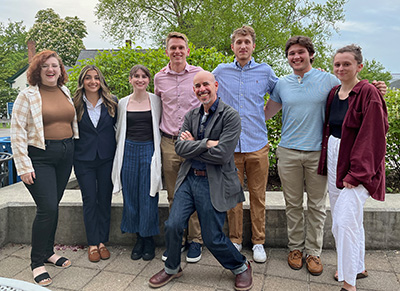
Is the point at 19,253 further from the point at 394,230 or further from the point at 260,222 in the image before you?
the point at 394,230

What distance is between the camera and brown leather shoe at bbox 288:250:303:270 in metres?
3.44

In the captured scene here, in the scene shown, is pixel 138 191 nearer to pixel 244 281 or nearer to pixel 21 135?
pixel 21 135

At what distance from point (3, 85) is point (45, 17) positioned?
1636 centimetres

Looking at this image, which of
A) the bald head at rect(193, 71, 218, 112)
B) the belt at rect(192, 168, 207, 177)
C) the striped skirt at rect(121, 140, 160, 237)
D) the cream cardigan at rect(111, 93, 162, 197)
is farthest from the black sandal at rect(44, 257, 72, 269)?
the bald head at rect(193, 71, 218, 112)

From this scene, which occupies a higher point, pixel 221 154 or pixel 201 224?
pixel 221 154

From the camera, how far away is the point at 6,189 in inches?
187

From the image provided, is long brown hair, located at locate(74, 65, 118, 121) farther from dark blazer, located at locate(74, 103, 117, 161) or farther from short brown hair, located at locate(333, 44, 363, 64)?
short brown hair, located at locate(333, 44, 363, 64)

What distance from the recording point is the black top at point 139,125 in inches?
142

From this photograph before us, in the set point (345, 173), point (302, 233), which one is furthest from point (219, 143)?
point (302, 233)

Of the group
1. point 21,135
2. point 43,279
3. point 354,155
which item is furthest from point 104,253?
point 354,155

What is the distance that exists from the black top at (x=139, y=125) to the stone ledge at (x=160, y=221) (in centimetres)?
90

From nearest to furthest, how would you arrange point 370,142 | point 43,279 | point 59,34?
point 370,142 < point 43,279 < point 59,34

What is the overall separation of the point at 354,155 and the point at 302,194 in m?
0.87

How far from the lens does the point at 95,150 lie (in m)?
3.60
